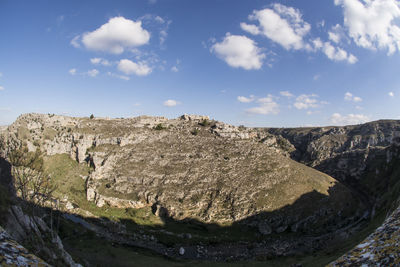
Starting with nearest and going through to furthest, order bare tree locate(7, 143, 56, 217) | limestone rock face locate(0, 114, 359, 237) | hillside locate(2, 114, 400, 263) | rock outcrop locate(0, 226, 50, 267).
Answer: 1. rock outcrop locate(0, 226, 50, 267)
2. bare tree locate(7, 143, 56, 217)
3. hillside locate(2, 114, 400, 263)
4. limestone rock face locate(0, 114, 359, 237)

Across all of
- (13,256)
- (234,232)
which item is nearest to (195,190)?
(234,232)

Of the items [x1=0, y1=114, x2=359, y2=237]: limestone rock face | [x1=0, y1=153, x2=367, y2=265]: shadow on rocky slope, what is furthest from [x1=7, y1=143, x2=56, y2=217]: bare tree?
[x1=0, y1=114, x2=359, y2=237]: limestone rock face

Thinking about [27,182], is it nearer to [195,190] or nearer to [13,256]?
[13,256]

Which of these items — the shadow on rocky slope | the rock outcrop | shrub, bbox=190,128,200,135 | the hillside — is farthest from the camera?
shrub, bbox=190,128,200,135

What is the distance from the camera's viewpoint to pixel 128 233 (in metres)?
55.8

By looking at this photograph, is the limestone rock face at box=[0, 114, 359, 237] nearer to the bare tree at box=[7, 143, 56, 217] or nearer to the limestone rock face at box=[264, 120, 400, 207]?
the limestone rock face at box=[264, 120, 400, 207]

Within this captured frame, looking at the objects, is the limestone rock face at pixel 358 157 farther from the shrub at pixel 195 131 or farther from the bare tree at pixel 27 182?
the bare tree at pixel 27 182

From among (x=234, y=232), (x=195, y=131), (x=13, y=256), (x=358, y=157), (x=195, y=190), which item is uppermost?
(x=195, y=131)

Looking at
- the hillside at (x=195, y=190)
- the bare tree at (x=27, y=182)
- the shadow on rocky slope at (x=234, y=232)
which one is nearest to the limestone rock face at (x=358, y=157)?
the hillside at (x=195, y=190)

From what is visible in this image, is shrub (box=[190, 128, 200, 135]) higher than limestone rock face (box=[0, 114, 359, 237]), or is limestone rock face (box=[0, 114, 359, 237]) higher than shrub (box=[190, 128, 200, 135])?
shrub (box=[190, 128, 200, 135])

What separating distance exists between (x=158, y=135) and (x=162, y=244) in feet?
198

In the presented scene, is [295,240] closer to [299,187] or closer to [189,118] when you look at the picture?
[299,187]

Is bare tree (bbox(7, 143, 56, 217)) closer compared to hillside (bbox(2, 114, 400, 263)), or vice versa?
bare tree (bbox(7, 143, 56, 217))

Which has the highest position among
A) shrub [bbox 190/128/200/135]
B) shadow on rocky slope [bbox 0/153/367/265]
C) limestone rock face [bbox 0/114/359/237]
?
shrub [bbox 190/128/200/135]
